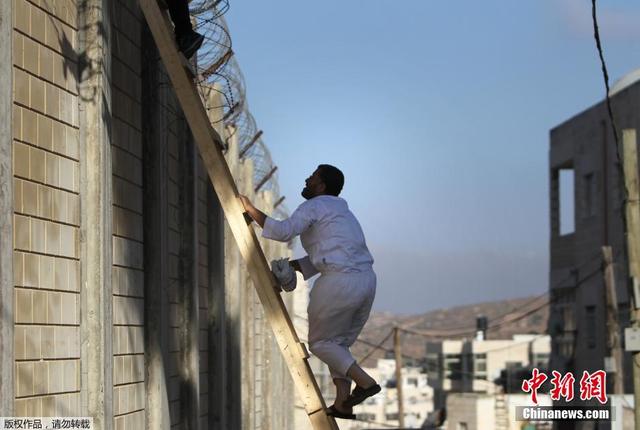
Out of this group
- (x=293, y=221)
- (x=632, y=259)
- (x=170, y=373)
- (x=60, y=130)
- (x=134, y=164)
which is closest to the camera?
(x=60, y=130)

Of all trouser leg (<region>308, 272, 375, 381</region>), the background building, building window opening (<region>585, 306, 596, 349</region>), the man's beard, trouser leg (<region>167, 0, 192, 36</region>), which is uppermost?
trouser leg (<region>167, 0, 192, 36</region>)

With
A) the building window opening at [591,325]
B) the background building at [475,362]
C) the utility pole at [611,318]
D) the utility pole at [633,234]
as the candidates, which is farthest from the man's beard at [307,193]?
the background building at [475,362]

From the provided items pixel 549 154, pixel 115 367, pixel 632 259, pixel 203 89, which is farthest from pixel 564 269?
pixel 115 367

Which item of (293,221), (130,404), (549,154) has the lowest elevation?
(130,404)

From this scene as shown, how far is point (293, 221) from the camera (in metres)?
7.62

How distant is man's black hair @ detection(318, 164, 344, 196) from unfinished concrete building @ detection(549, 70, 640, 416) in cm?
2697

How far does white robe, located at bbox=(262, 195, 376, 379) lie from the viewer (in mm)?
7652

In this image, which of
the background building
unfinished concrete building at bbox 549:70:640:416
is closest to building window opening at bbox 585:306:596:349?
unfinished concrete building at bbox 549:70:640:416

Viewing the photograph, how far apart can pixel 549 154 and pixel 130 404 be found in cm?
3664

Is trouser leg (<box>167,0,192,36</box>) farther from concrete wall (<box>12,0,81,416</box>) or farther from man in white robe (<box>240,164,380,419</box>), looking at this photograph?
man in white robe (<box>240,164,380,419</box>)

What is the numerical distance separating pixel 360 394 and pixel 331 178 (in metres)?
1.21

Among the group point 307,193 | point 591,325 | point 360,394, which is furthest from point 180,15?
point 591,325

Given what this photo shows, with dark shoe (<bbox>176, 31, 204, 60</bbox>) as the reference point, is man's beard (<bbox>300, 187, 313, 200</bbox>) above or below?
below

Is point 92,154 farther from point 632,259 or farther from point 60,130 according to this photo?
point 632,259
